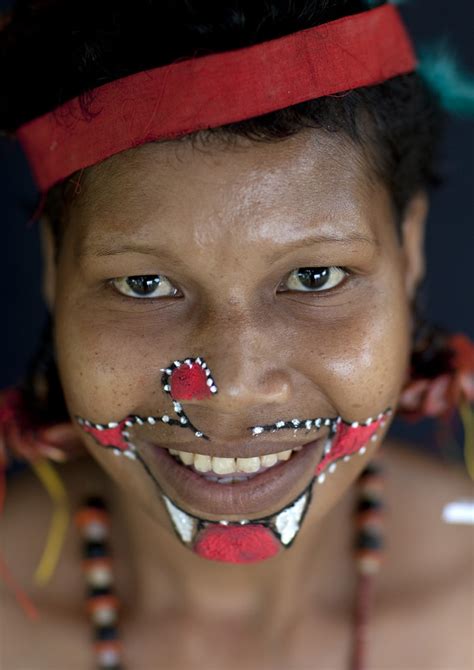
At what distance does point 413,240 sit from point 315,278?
0.42m

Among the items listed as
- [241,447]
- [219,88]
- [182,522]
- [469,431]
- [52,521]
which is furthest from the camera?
[469,431]

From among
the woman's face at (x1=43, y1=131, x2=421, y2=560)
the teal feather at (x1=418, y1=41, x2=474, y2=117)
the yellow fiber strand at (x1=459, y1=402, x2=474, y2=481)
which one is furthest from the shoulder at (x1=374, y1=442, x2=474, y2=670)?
the teal feather at (x1=418, y1=41, x2=474, y2=117)

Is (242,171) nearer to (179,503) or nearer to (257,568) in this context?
(179,503)

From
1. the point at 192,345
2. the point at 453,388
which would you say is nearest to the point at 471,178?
the point at 453,388

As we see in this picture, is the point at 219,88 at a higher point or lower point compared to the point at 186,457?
higher

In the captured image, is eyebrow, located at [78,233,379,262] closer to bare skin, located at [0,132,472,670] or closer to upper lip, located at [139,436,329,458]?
bare skin, located at [0,132,472,670]

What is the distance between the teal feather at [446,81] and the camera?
6.46 feet

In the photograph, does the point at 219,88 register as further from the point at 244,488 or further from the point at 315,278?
the point at 244,488

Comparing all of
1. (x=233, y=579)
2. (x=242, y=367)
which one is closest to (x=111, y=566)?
(x=233, y=579)

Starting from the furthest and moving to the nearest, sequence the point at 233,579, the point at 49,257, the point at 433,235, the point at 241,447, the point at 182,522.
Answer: the point at 433,235
the point at 233,579
the point at 49,257
the point at 182,522
the point at 241,447

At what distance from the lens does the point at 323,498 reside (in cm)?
171

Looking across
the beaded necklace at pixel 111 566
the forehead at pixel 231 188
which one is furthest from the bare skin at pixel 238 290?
the beaded necklace at pixel 111 566

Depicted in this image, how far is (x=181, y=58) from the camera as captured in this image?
148 centimetres

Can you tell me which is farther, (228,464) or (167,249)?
(228,464)
